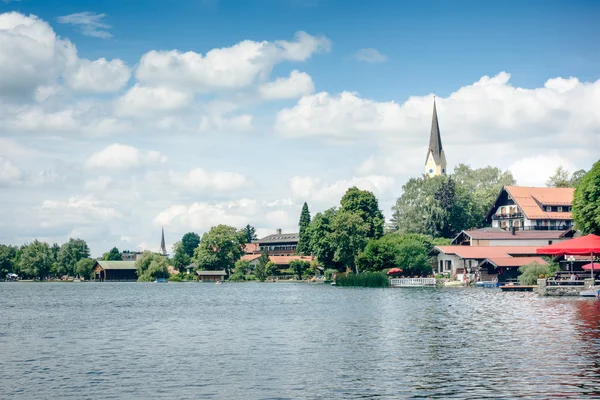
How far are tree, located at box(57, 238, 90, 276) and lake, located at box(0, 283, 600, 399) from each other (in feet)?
485

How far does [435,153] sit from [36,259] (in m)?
103

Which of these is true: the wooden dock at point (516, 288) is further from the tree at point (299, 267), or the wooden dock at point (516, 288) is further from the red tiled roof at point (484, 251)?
the tree at point (299, 267)

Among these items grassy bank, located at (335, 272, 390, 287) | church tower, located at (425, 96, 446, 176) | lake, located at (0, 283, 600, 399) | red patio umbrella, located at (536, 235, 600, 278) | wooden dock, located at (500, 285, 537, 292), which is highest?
church tower, located at (425, 96, 446, 176)

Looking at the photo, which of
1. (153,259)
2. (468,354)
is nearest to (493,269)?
(468,354)

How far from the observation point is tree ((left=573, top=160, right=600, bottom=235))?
70.2 m

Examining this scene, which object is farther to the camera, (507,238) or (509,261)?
(507,238)

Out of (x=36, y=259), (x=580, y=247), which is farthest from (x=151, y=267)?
(x=580, y=247)

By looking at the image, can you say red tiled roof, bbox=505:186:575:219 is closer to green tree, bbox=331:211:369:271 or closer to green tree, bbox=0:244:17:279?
green tree, bbox=331:211:369:271

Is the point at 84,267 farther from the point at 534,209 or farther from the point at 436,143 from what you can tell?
the point at 534,209

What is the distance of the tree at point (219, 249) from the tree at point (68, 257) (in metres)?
51.9

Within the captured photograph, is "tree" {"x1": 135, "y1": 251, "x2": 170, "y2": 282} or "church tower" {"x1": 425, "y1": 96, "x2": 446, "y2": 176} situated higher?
"church tower" {"x1": 425, "y1": 96, "x2": 446, "y2": 176}

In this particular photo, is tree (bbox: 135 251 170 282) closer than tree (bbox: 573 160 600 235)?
No

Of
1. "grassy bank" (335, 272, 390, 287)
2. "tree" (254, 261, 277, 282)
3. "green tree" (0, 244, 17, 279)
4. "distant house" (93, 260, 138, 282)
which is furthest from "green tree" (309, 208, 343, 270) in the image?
"green tree" (0, 244, 17, 279)

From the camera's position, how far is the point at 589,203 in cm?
7125
